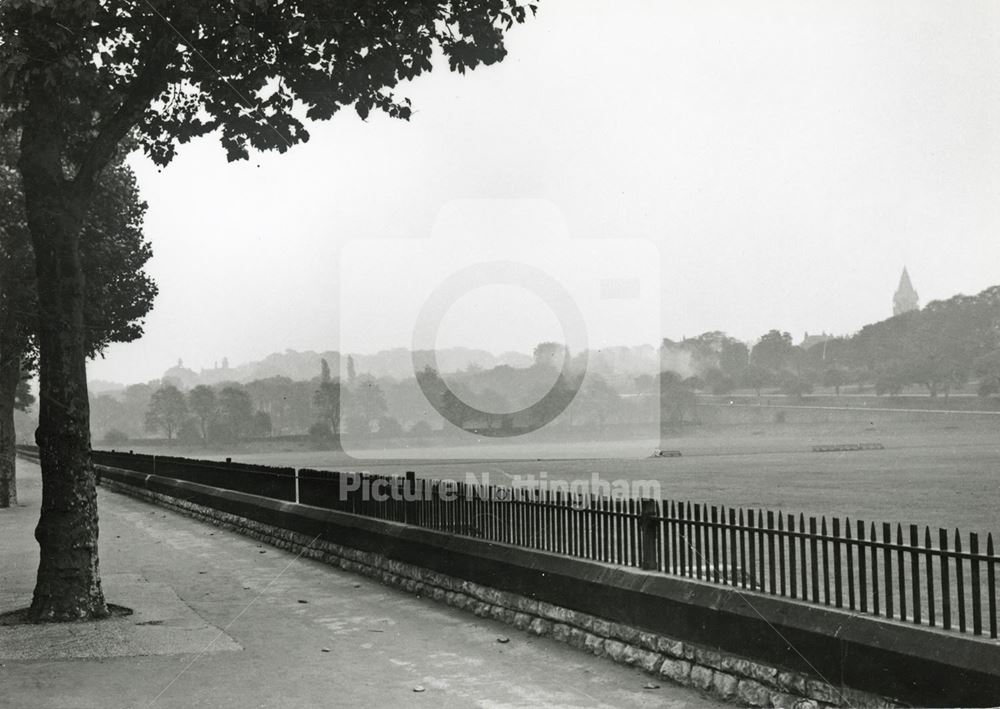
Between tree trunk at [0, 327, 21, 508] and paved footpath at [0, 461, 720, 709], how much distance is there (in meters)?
16.5

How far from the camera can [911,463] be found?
7412 centimetres

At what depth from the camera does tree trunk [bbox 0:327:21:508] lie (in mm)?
28703

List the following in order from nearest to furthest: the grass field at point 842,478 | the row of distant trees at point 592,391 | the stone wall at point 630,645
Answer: the stone wall at point 630,645 < the grass field at point 842,478 < the row of distant trees at point 592,391

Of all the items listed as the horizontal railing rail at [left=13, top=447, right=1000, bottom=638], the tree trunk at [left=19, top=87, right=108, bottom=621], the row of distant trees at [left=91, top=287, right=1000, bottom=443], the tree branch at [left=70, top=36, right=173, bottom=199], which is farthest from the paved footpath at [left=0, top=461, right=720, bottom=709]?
the row of distant trees at [left=91, top=287, right=1000, bottom=443]

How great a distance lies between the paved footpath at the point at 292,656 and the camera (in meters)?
7.81

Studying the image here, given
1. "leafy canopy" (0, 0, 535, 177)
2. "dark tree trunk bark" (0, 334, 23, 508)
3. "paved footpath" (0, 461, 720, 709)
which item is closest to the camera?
"paved footpath" (0, 461, 720, 709)

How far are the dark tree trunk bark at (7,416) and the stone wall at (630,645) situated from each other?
18134 millimetres

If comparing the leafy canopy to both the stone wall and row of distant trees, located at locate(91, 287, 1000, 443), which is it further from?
row of distant trees, located at locate(91, 287, 1000, 443)

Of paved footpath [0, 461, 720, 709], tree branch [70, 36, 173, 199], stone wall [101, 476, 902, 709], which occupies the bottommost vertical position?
paved footpath [0, 461, 720, 709]

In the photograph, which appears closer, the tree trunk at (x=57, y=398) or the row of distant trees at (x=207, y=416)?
the tree trunk at (x=57, y=398)

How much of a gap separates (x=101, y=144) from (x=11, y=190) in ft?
52.1

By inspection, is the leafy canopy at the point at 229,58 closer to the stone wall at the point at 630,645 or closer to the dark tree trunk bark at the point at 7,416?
the stone wall at the point at 630,645

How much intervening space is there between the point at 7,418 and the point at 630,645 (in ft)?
88.0

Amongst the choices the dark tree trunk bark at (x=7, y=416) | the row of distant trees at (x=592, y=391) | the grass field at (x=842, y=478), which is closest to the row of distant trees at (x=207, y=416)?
the row of distant trees at (x=592, y=391)
